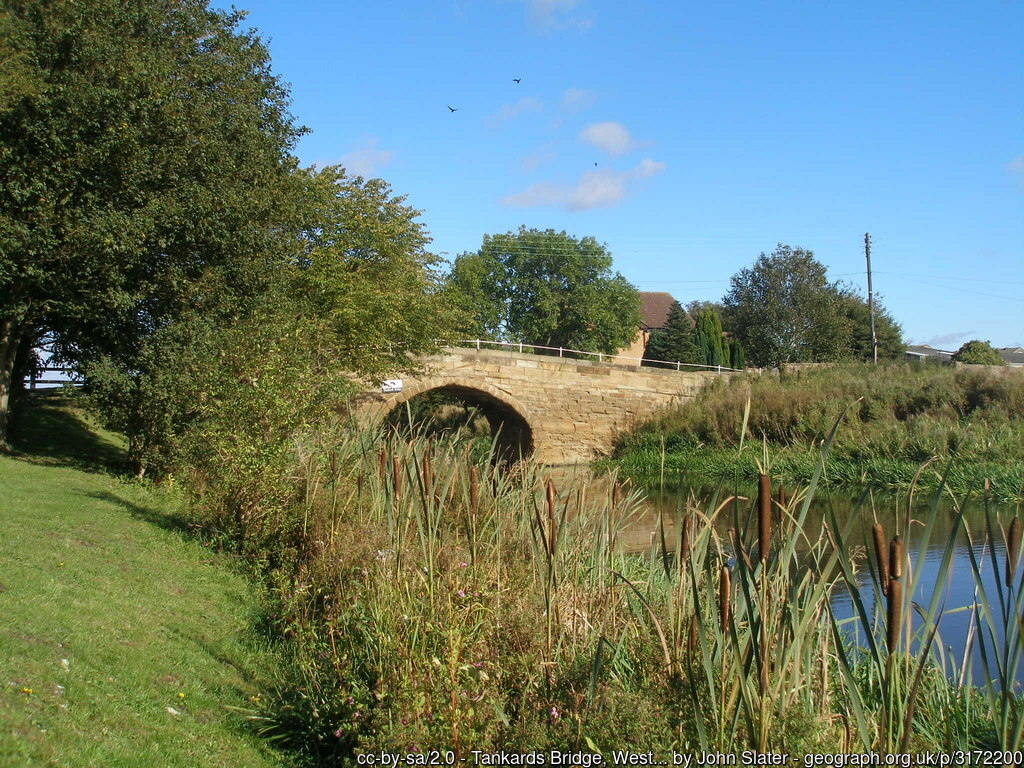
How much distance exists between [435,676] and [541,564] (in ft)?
2.62

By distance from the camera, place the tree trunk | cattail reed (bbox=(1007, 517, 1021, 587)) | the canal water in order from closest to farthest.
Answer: cattail reed (bbox=(1007, 517, 1021, 587)) → the canal water → the tree trunk

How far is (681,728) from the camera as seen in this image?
3.30 metres

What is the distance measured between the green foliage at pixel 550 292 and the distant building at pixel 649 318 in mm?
3284

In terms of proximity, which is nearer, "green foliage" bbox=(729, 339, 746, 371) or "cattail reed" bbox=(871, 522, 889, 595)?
"cattail reed" bbox=(871, 522, 889, 595)

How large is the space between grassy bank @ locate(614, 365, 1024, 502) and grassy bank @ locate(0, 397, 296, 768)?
1181 cm

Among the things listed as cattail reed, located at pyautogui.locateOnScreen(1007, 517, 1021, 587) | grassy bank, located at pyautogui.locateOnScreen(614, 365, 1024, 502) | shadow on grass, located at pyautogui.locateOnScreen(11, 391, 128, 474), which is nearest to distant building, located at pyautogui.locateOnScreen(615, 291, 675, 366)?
grassy bank, located at pyautogui.locateOnScreen(614, 365, 1024, 502)

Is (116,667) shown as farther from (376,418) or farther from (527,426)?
(527,426)

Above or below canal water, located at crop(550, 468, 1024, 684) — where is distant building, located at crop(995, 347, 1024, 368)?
above

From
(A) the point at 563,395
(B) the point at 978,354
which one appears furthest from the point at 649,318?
(A) the point at 563,395

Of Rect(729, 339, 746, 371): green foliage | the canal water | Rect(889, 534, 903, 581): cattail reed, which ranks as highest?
Rect(729, 339, 746, 371): green foliage

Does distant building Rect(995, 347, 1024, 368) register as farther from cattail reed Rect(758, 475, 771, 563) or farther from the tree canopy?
cattail reed Rect(758, 475, 771, 563)

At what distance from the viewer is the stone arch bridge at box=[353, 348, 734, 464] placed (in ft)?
98.3

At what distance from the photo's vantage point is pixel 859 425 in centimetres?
2391

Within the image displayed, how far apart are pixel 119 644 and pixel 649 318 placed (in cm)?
6327
